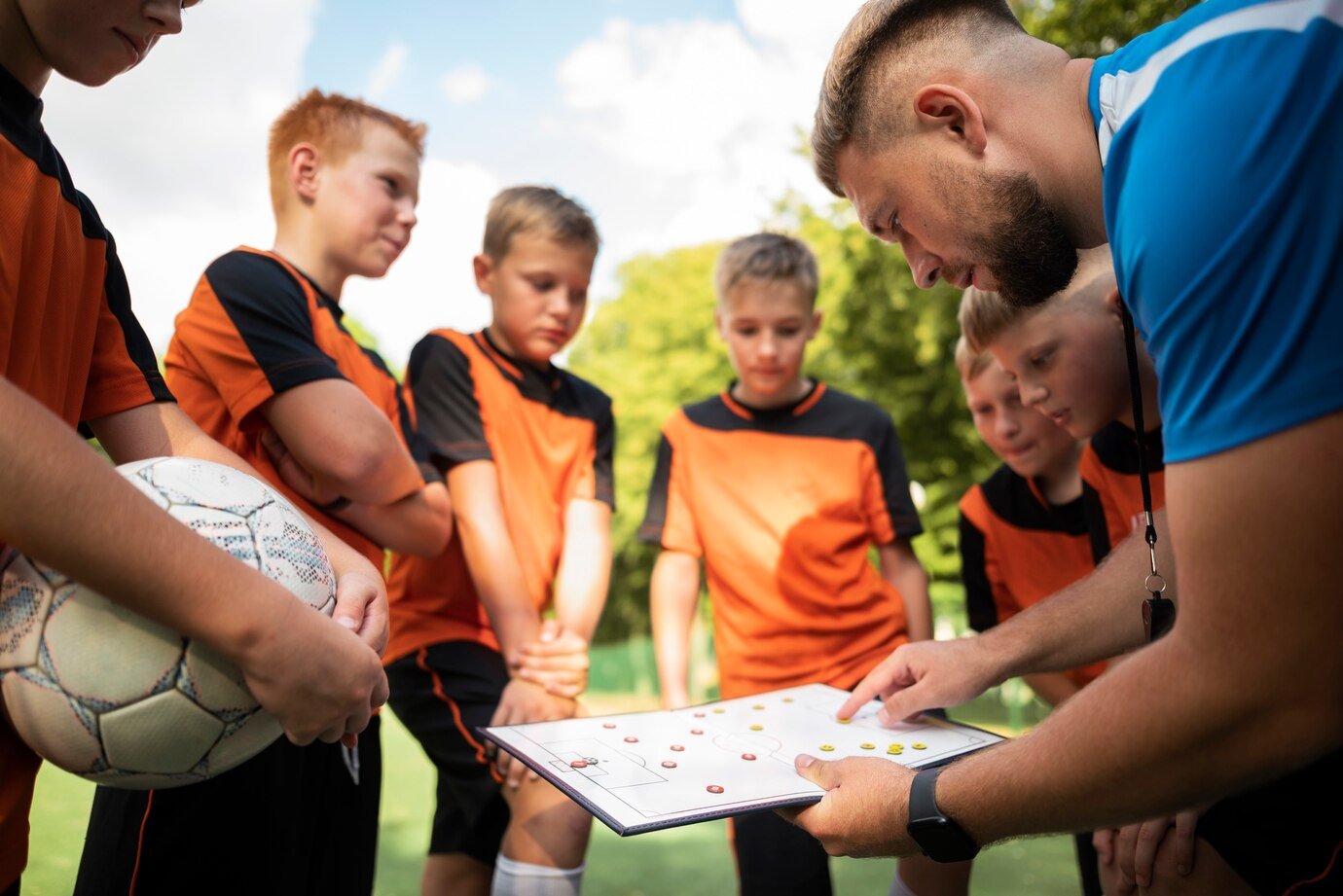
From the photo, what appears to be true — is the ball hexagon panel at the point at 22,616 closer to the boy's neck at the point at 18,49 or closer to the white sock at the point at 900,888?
the boy's neck at the point at 18,49

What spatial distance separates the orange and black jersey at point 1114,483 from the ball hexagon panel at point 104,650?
106 inches

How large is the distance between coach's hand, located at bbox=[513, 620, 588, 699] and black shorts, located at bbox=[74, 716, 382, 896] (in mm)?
623

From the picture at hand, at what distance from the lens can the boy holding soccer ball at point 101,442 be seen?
1269 millimetres

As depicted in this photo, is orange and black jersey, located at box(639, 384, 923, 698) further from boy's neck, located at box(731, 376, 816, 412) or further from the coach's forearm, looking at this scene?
the coach's forearm

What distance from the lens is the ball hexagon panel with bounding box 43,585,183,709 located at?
4.69 feet

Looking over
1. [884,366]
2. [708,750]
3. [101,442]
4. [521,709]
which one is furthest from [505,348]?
[884,366]

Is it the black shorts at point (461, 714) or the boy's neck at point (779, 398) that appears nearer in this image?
the black shorts at point (461, 714)

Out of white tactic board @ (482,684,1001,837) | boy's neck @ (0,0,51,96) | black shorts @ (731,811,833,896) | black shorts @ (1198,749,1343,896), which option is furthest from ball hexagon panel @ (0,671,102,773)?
black shorts @ (731,811,833,896)

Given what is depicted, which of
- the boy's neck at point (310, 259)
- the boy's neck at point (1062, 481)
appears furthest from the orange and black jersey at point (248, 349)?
the boy's neck at point (1062, 481)

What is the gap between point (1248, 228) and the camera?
1316mm

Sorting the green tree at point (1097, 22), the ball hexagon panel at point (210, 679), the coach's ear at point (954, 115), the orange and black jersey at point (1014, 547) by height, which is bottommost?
the ball hexagon panel at point (210, 679)

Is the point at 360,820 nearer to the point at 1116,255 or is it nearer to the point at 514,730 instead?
the point at 514,730

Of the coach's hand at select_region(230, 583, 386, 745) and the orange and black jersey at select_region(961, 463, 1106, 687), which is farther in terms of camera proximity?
the orange and black jersey at select_region(961, 463, 1106, 687)

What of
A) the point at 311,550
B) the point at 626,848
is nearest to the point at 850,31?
the point at 311,550
